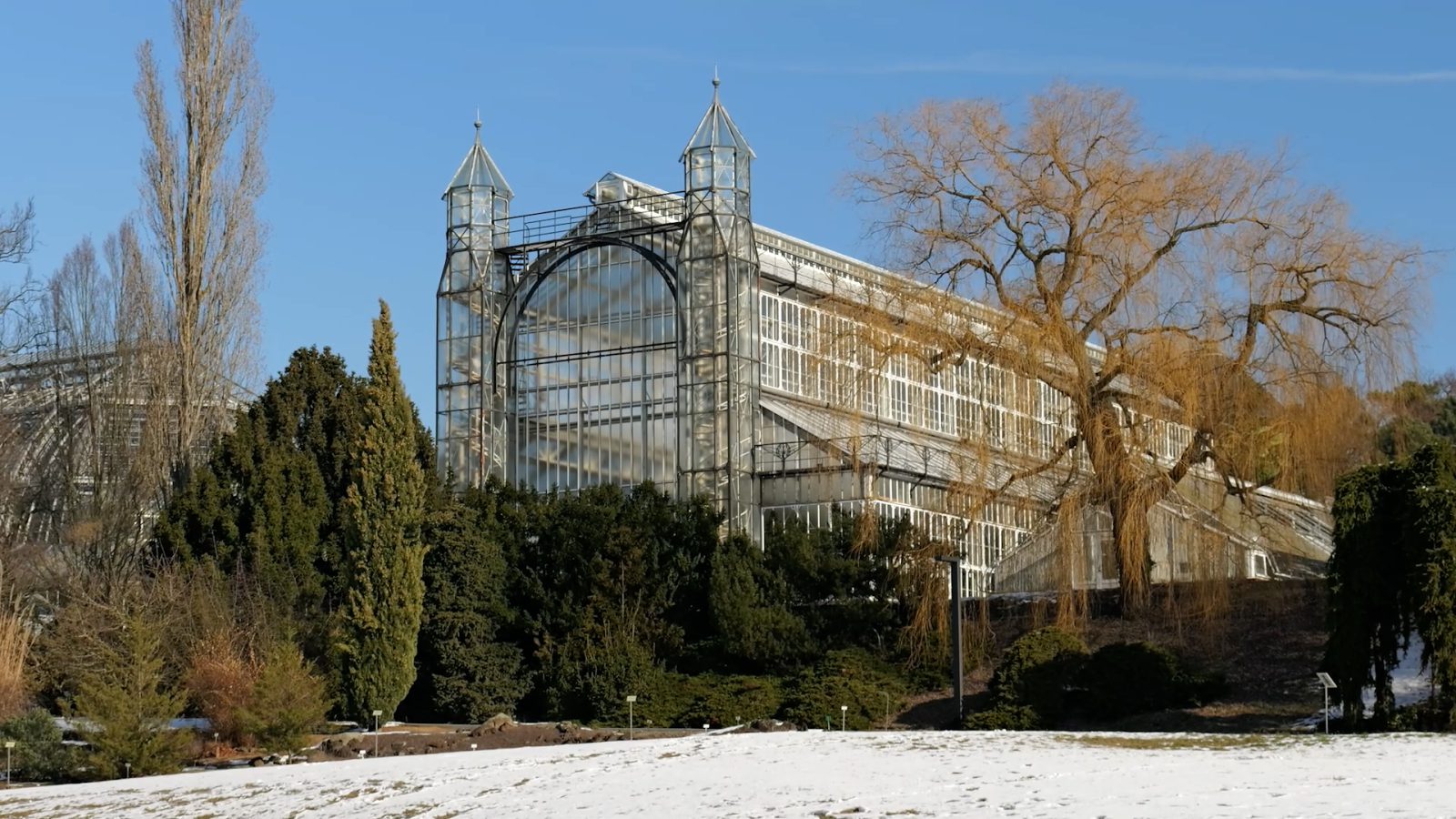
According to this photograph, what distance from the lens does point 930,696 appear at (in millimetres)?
32594

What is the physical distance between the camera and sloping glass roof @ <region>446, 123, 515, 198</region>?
4681cm

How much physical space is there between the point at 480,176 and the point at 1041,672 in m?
23.6

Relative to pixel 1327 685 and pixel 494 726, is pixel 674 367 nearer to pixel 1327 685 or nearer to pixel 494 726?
pixel 494 726

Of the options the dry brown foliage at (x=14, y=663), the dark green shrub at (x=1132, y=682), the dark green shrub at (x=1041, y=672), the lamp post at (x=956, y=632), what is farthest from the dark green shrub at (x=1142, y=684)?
the dry brown foliage at (x=14, y=663)

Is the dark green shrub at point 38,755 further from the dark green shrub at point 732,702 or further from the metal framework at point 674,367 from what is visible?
the metal framework at point 674,367

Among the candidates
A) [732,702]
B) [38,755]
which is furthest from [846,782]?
[732,702]

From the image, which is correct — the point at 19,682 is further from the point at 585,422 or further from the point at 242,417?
the point at 585,422

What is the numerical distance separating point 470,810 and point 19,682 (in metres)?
15.7

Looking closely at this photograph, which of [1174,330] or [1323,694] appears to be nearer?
[1323,694]

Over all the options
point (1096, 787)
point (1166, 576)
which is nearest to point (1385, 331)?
point (1166, 576)

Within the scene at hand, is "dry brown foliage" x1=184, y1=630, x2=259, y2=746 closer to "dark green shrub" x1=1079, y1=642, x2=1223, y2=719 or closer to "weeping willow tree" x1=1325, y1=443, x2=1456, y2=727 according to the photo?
"dark green shrub" x1=1079, y1=642, x2=1223, y2=719

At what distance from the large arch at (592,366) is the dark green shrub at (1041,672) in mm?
15561

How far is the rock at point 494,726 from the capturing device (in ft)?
97.0

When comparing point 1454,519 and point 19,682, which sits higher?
point 1454,519
